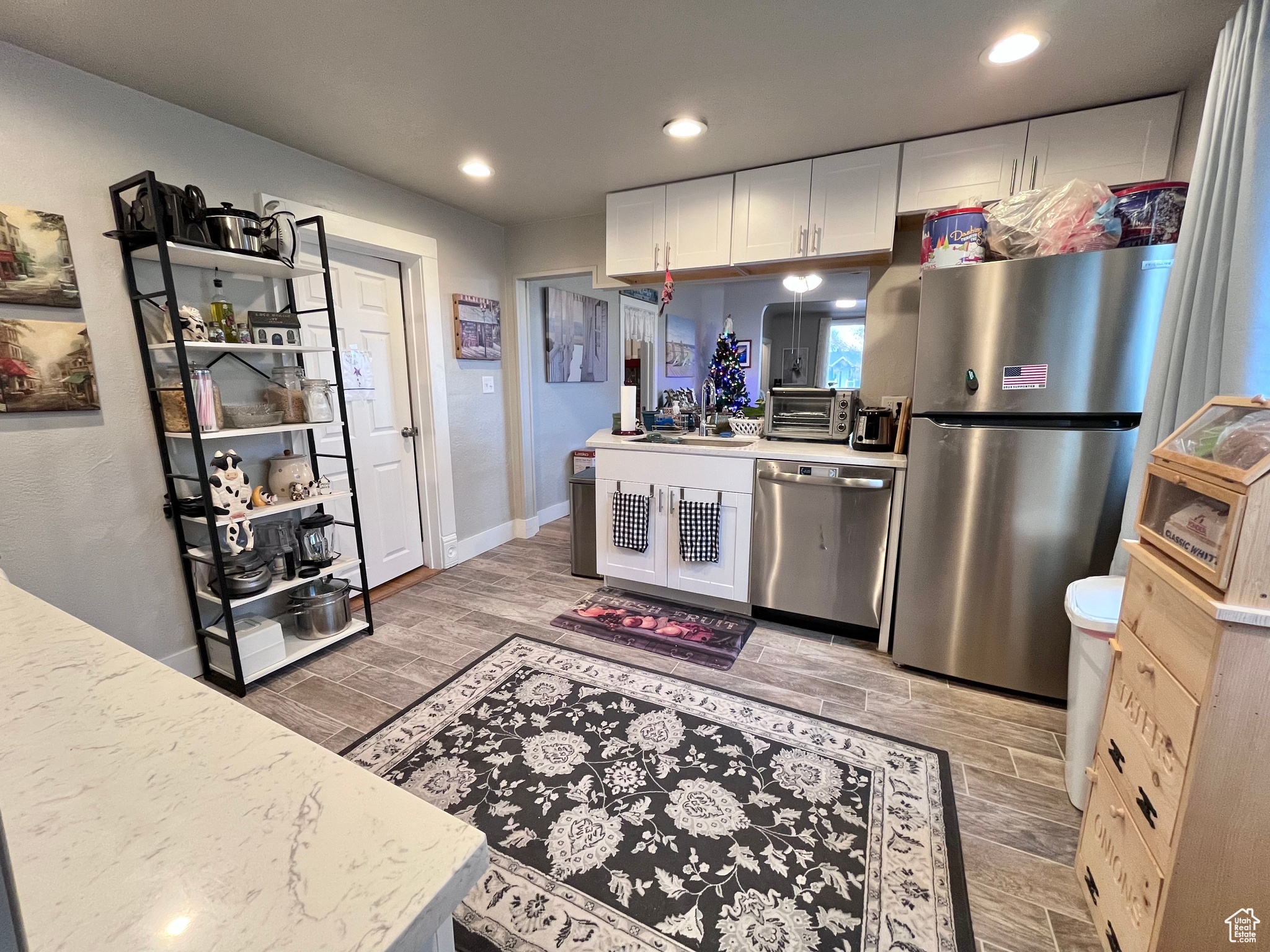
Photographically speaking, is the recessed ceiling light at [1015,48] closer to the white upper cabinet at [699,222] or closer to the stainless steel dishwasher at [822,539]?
the white upper cabinet at [699,222]

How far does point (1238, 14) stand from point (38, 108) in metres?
3.69

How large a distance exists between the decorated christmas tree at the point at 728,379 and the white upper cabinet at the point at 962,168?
3.78 ft

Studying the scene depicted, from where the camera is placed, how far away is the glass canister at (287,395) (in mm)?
2361

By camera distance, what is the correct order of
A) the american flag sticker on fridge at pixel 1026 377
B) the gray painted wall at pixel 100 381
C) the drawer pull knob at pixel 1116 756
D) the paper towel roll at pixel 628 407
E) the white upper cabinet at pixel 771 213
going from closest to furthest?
the drawer pull knob at pixel 1116 756 < the gray painted wall at pixel 100 381 < the american flag sticker on fridge at pixel 1026 377 < the white upper cabinet at pixel 771 213 < the paper towel roll at pixel 628 407

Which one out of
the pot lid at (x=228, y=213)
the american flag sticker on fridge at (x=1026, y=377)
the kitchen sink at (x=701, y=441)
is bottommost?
the kitchen sink at (x=701, y=441)

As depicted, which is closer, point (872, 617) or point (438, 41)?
point (438, 41)

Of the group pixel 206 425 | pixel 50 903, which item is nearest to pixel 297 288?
pixel 206 425

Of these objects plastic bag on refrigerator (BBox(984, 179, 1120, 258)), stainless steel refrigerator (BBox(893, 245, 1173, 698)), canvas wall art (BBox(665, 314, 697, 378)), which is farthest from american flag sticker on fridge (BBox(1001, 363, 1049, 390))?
canvas wall art (BBox(665, 314, 697, 378))

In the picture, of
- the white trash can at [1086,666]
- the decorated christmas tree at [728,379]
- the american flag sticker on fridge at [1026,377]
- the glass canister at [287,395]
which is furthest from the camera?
the decorated christmas tree at [728,379]

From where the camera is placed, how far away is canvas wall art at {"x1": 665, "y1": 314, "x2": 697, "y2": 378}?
395 cm

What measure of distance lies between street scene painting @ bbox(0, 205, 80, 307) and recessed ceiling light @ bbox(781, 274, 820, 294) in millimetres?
3129

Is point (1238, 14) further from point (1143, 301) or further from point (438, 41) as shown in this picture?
point (438, 41)

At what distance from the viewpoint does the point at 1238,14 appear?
145 centimetres

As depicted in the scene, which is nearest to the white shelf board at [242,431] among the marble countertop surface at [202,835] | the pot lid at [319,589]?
the pot lid at [319,589]
